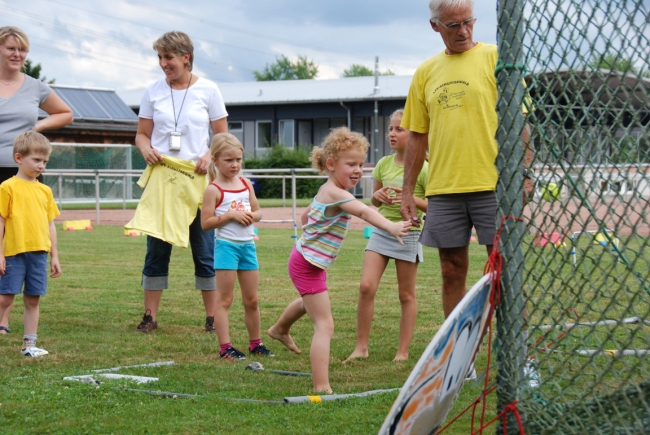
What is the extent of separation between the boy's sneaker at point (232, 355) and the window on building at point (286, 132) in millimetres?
38542

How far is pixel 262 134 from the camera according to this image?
147 ft

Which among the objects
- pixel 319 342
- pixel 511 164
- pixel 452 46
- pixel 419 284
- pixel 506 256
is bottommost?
pixel 419 284

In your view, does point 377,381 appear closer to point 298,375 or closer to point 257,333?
point 298,375

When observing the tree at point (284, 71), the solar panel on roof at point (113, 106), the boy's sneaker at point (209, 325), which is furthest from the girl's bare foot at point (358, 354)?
the tree at point (284, 71)

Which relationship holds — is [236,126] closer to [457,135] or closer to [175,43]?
[175,43]

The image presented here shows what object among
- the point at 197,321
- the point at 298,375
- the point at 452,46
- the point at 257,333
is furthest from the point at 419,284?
the point at 452,46

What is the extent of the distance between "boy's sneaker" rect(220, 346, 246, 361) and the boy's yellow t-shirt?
1385 millimetres

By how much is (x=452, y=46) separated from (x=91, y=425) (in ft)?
8.29

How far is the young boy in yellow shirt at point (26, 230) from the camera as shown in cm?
546

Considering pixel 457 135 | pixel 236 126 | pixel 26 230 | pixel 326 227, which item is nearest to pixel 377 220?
pixel 326 227

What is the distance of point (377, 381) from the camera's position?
15.1ft

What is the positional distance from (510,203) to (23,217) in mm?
→ 3509

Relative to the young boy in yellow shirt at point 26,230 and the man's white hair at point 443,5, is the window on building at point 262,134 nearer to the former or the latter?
the young boy in yellow shirt at point 26,230

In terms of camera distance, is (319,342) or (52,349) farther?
(52,349)
